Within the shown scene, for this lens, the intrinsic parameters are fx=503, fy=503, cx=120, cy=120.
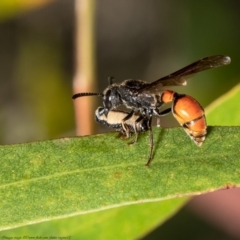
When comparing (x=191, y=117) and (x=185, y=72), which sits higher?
(x=185, y=72)

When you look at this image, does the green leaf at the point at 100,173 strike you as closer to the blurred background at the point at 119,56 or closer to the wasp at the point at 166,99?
the wasp at the point at 166,99

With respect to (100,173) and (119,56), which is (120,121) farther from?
(119,56)

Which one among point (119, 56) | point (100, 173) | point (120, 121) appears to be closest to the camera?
point (100, 173)

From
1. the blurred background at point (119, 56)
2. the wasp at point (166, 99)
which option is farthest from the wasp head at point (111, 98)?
the blurred background at point (119, 56)

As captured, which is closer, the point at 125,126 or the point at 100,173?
the point at 100,173

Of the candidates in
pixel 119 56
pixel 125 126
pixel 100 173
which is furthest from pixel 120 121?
pixel 119 56

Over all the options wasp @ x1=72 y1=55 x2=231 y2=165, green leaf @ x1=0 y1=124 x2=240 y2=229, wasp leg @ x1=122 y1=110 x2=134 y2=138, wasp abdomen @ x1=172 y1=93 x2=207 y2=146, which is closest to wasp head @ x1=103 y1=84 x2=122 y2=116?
wasp @ x1=72 y1=55 x2=231 y2=165

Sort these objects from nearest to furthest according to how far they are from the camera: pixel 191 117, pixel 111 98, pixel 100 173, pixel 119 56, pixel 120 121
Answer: pixel 100 173
pixel 191 117
pixel 120 121
pixel 111 98
pixel 119 56

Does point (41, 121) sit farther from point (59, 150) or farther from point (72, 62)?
point (59, 150)
